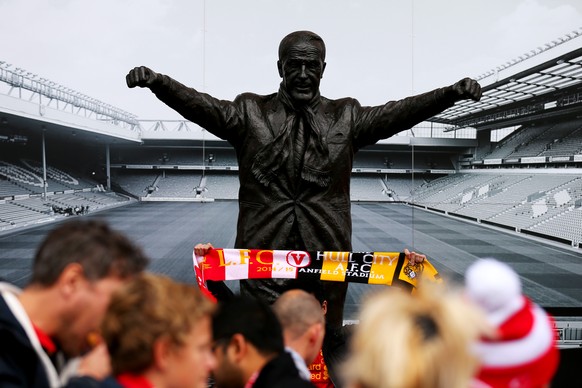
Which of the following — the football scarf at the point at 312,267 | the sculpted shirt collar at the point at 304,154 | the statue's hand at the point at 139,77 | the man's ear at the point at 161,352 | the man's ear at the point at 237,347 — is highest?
the statue's hand at the point at 139,77

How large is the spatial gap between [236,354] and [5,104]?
53.1 ft

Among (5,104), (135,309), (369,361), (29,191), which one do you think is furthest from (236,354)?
(29,191)

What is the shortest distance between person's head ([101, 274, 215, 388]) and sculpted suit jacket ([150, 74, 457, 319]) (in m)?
1.60

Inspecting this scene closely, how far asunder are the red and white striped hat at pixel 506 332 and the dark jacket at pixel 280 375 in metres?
0.55

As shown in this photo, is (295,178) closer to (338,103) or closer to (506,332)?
(338,103)

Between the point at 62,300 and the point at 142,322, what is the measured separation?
1.26ft

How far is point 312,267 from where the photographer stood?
285cm

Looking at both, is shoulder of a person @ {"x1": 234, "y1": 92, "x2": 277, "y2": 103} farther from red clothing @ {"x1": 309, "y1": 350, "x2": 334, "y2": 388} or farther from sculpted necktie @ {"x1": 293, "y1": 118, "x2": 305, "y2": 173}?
red clothing @ {"x1": 309, "y1": 350, "x2": 334, "y2": 388}

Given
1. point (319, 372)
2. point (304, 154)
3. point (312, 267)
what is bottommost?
point (319, 372)

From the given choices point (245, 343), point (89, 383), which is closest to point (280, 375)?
point (245, 343)

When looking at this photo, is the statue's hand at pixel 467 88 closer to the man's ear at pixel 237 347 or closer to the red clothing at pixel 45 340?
the man's ear at pixel 237 347

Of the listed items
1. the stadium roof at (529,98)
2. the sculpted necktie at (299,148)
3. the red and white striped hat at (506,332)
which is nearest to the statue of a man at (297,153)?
the sculpted necktie at (299,148)

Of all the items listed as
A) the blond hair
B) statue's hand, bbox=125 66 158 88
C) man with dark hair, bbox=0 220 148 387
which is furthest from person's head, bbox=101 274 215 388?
statue's hand, bbox=125 66 158 88

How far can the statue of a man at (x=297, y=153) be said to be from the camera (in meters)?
2.65
